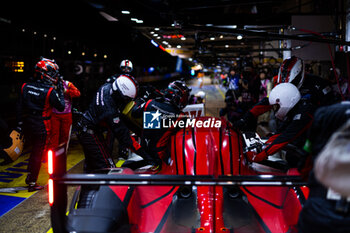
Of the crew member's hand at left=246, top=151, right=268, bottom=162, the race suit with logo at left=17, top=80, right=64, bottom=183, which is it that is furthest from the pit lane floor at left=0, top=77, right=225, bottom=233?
the crew member's hand at left=246, top=151, right=268, bottom=162

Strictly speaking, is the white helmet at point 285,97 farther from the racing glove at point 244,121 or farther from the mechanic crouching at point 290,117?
the racing glove at point 244,121

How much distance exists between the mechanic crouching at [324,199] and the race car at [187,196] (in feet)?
1.06

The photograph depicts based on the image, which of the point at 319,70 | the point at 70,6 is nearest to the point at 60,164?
the point at 319,70

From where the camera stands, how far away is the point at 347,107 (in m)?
1.75

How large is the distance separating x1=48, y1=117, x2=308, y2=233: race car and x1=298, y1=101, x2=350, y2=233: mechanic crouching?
1.06ft

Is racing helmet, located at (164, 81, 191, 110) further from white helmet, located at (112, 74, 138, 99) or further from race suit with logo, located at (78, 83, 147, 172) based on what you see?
race suit with logo, located at (78, 83, 147, 172)

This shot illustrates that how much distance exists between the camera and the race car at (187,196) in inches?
86.3

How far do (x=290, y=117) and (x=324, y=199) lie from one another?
1922 mm

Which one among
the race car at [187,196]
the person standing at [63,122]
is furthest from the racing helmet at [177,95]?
the person standing at [63,122]

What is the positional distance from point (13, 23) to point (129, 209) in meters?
15.3

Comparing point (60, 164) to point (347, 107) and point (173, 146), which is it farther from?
point (347, 107)

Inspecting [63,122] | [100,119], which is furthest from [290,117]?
[63,122]

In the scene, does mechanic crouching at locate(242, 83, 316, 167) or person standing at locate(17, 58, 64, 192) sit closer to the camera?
mechanic crouching at locate(242, 83, 316, 167)

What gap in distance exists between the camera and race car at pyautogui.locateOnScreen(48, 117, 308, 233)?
2191 millimetres
